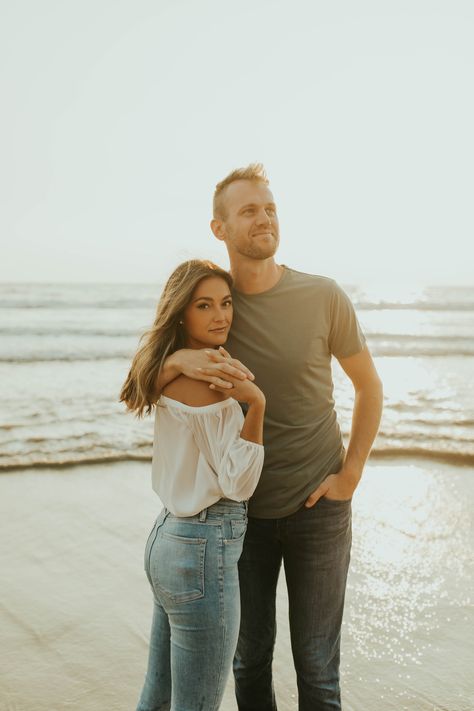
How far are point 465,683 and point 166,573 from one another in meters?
2.01

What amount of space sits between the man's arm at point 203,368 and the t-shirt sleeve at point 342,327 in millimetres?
588

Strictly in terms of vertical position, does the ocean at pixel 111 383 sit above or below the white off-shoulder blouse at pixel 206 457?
below

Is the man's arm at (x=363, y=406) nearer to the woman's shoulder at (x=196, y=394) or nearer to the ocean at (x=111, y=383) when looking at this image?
the woman's shoulder at (x=196, y=394)

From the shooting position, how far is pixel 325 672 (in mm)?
2549

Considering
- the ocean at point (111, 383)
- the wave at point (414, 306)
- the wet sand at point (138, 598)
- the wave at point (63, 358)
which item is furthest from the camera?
the wave at point (414, 306)

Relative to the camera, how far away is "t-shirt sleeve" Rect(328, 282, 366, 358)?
2641mm

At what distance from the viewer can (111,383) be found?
1166 centimetres

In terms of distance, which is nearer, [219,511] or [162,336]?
[219,511]

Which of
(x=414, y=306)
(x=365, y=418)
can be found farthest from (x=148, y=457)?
(x=414, y=306)

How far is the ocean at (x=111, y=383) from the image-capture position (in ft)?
24.1

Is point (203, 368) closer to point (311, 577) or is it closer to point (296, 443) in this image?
point (296, 443)

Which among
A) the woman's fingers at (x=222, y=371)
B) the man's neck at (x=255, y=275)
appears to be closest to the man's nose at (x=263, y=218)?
the man's neck at (x=255, y=275)

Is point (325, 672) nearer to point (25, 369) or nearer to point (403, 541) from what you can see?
point (403, 541)

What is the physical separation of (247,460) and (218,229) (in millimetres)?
1146
